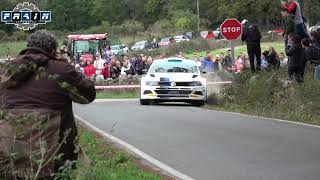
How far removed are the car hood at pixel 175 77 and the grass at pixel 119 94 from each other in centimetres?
614

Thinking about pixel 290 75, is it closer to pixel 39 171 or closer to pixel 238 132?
pixel 238 132

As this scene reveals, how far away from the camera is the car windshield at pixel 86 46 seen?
44.1 metres

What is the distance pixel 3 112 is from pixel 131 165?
4979mm

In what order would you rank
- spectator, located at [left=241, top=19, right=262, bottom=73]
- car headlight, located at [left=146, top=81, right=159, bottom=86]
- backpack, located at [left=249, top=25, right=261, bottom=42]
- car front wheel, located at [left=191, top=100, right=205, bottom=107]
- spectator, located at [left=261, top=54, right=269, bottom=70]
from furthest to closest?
car front wheel, located at [left=191, top=100, right=205, bottom=107]
car headlight, located at [left=146, top=81, right=159, bottom=86]
spectator, located at [left=261, top=54, right=269, bottom=70]
spectator, located at [left=241, top=19, right=262, bottom=73]
backpack, located at [left=249, top=25, right=261, bottom=42]

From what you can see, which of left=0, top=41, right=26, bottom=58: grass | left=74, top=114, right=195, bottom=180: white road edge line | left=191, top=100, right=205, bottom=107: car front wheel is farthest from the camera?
left=191, top=100, right=205, bottom=107: car front wheel

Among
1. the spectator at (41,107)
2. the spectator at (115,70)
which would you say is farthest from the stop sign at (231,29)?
the spectator at (41,107)

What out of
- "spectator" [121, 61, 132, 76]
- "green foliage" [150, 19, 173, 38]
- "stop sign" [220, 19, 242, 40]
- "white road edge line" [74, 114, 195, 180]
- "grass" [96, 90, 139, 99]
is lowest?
"white road edge line" [74, 114, 195, 180]

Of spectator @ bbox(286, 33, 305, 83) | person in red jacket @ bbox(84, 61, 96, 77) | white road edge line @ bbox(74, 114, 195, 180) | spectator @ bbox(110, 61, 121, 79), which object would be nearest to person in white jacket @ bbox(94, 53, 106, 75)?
spectator @ bbox(110, 61, 121, 79)

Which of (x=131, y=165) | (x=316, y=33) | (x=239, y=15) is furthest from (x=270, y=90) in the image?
(x=239, y=15)

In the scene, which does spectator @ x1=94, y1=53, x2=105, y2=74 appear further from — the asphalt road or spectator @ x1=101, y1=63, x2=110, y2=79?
the asphalt road

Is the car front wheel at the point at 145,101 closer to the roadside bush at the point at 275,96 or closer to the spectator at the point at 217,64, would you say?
the roadside bush at the point at 275,96

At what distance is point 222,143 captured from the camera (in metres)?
12.5

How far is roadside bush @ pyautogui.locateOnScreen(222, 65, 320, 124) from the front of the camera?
17.6 meters

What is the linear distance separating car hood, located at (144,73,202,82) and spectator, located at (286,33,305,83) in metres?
5.18
